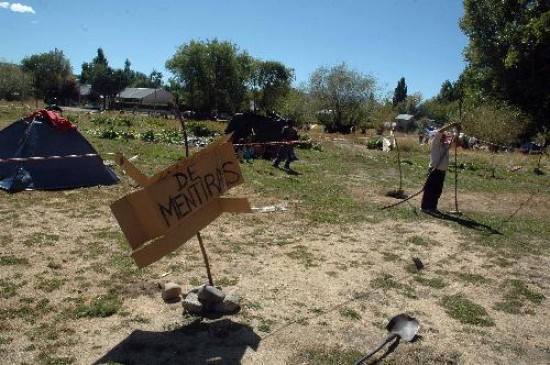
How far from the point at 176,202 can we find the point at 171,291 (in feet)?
3.79

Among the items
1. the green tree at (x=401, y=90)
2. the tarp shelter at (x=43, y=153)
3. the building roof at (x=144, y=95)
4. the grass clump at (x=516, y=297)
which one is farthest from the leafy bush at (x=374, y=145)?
the green tree at (x=401, y=90)

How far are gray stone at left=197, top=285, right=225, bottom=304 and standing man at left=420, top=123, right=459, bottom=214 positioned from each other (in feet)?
23.1

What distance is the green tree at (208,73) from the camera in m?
54.1

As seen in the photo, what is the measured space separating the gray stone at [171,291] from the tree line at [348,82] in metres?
8.58

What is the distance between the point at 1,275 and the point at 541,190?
1685 cm

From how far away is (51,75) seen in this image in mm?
69062

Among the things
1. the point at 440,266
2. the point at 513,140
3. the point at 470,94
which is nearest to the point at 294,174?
the point at 440,266

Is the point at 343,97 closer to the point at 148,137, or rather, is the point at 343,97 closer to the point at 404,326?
the point at 148,137

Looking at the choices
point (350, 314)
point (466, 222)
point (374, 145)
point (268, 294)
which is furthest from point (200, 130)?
point (350, 314)

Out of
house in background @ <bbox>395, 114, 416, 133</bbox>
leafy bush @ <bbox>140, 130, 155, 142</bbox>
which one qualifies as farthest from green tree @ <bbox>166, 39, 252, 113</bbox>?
house in background @ <bbox>395, 114, 416, 133</bbox>

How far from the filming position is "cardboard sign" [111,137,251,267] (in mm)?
4754

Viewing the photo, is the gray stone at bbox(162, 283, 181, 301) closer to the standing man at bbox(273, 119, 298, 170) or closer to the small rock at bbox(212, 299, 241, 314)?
the small rock at bbox(212, 299, 241, 314)

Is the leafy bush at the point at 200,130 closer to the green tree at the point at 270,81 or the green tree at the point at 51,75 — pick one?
the green tree at the point at 270,81

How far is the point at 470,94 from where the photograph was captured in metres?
31.5
